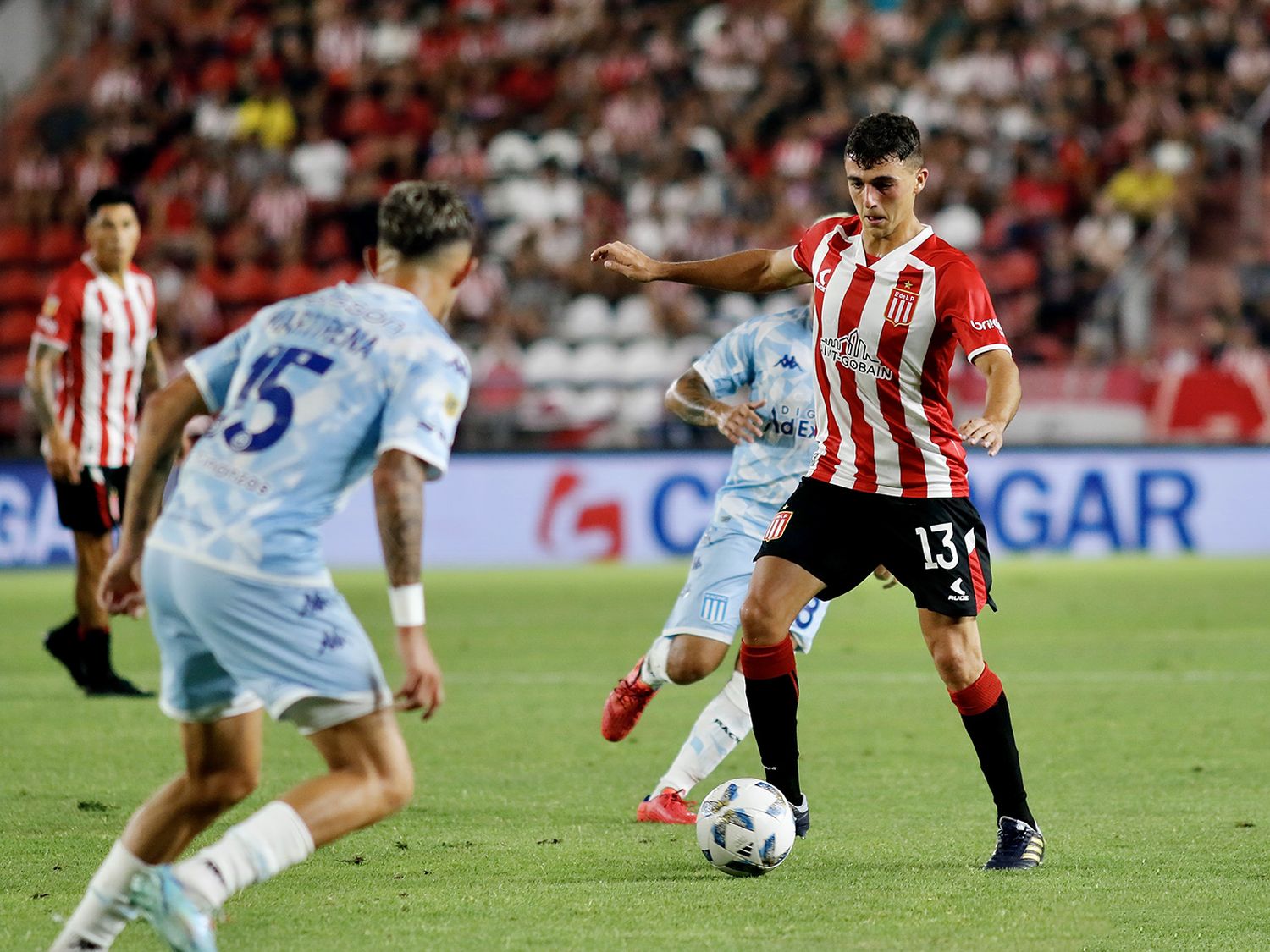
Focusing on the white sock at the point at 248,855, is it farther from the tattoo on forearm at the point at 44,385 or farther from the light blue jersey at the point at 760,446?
the tattoo on forearm at the point at 44,385

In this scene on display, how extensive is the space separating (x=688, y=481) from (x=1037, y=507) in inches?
134

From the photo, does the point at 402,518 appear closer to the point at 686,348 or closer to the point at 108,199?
the point at 108,199

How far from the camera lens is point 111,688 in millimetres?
9867

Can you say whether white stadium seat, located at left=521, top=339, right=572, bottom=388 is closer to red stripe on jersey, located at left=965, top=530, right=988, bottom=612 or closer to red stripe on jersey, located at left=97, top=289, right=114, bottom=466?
red stripe on jersey, located at left=97, top=289, right=114, bottom=466

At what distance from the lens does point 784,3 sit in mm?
24984

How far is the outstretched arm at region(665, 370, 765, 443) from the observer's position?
645 cm

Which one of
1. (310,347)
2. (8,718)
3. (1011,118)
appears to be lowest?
(8,718)

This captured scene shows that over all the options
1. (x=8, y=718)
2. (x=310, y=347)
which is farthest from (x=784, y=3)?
(x=310, y=347)

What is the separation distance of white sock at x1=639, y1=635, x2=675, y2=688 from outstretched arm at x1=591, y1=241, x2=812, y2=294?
1313mm

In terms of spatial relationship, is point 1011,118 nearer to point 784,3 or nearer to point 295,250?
point 784,3

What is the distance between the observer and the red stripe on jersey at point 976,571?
19.1 feet

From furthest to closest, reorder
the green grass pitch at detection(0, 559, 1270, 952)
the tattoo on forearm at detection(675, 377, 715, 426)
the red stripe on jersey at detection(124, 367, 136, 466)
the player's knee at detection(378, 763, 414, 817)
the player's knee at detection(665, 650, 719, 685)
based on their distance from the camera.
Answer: the red stripe on jersey at detection(124, 367, 136, 466) → the tattoo on forearm at detection(675, 377, 715, 426) → the player's knee at detection(665, 650, 719, 685) → the green grass pitch at detection(0, 559, 1270, 952) → the player's knee at detection(378, 763, 414, 817)

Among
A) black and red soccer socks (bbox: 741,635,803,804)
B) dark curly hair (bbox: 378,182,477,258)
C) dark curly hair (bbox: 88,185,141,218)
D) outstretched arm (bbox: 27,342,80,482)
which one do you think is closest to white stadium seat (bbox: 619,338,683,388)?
dark curly hair (bbox: 88,185,141,218)

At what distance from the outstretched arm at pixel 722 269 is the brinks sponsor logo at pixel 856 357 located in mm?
368
